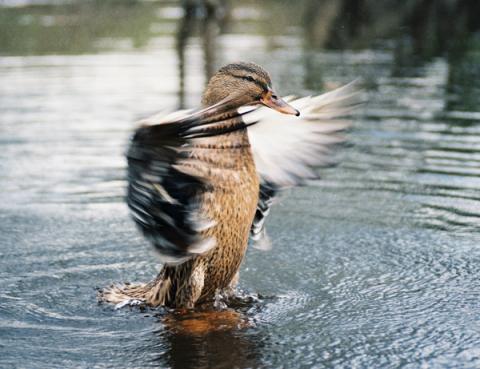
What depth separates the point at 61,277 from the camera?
17.8ft

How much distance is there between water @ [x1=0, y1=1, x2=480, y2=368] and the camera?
4.35m

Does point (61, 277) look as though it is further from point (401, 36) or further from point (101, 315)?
point (401, 36)

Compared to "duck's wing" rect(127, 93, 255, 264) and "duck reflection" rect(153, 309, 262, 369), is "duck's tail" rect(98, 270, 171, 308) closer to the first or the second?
"duck reflection" rect(153, 309, 262, 369)

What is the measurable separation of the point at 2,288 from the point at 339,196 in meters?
2.77

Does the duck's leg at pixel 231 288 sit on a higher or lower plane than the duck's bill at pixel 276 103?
lower

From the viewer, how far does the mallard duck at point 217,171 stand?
3.95m

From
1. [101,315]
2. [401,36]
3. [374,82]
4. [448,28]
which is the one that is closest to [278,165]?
[101,315]

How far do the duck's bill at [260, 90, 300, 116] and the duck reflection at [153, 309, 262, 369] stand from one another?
1122 millimetres

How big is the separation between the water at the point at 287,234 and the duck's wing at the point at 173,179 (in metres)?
0.54

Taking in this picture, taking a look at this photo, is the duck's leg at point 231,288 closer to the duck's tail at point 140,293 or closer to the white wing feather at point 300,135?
the duck's tail at point 140,293

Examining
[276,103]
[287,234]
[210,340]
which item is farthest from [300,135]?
[287,234]

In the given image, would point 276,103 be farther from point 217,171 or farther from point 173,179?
point 173,179

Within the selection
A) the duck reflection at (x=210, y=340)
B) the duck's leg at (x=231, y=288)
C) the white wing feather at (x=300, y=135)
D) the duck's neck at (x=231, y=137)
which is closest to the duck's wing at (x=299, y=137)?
the white wing feather at (x=300, y=135)

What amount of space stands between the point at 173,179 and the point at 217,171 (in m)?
0.45
